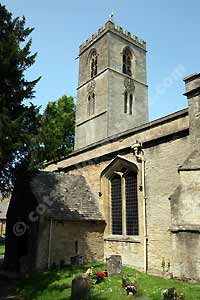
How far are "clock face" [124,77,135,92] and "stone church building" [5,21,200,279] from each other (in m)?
14.1

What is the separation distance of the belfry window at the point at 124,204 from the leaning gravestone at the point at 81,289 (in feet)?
19.7

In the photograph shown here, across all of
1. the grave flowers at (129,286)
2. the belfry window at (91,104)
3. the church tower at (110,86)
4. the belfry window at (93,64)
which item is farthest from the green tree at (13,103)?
the belfry window at (93,64)

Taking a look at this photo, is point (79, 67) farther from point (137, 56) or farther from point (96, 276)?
point (96, 276)

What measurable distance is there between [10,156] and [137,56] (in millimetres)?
27110

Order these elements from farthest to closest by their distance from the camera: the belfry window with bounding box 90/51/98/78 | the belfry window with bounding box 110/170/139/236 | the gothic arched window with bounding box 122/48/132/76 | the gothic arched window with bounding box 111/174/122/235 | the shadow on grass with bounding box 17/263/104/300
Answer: the belfry window with bounding box 90/51/98/78 → the gothic arched window with bounding box 122/48/132/76 → the gothic arched window with bounding box 111/174/122/235 → the belfry window with bounding box 110/170/139/236 → the shadow on grass with bounding box 17/263/104/300

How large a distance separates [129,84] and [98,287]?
25439 mm

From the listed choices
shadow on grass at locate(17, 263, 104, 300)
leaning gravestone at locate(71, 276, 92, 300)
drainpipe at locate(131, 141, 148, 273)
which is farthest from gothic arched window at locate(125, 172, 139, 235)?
leaning gravestone at locate(71, 276, 92, 300)

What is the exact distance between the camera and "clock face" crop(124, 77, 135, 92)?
3212 centimetres

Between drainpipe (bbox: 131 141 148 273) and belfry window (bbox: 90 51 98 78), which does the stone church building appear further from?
belfry window (bbox: 90 51 98 78)

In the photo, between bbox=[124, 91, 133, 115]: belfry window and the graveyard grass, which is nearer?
the graveyard grass

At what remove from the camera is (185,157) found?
12.5 m

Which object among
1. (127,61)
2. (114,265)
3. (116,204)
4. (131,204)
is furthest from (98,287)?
(127,61)

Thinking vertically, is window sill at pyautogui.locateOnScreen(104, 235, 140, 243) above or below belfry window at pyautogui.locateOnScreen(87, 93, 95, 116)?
below

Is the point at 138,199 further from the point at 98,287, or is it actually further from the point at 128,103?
the point at 128,103
